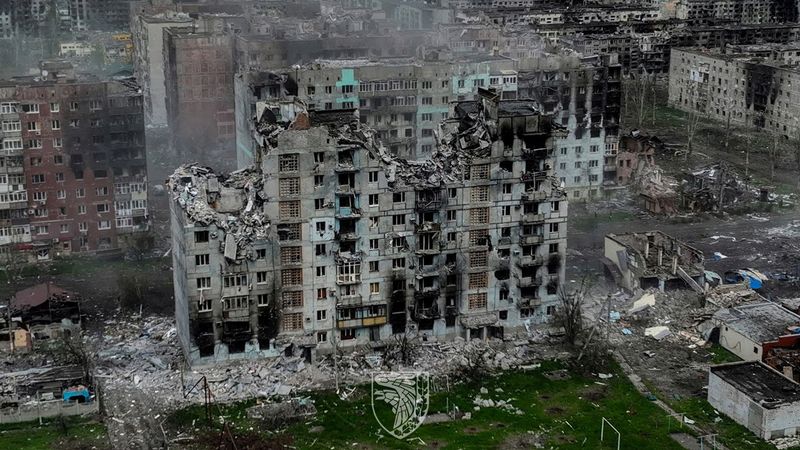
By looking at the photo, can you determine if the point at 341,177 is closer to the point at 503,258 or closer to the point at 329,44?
the point at 503,258

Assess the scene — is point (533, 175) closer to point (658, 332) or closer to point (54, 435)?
point (658, 332)

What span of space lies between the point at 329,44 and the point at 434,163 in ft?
144

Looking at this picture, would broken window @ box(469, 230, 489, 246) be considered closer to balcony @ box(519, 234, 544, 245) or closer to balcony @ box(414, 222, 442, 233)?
balcony @ box(519, 234, 544, 245)

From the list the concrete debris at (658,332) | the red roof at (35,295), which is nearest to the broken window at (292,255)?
the red roof at (35,295)

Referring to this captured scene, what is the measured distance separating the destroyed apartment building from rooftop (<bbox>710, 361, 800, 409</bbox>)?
13572 mm

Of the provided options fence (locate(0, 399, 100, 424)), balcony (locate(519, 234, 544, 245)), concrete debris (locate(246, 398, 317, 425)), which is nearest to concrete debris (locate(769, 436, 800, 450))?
balcony (locate(519, 234, 544, 245))

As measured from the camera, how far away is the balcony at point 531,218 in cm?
7481

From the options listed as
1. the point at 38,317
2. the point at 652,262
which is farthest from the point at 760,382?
the point at 38,317

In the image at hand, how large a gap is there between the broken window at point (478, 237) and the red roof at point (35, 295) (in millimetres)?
28942

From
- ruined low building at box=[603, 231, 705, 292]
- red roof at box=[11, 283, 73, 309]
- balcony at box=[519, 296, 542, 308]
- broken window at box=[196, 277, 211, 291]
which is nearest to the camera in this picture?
broken window at box=[196, 277, 211, 291]

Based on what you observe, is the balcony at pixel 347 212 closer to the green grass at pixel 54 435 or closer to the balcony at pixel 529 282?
the balcony at pixel 529 282

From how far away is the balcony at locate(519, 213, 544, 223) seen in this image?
74812 mm

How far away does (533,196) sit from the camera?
74.7 meters

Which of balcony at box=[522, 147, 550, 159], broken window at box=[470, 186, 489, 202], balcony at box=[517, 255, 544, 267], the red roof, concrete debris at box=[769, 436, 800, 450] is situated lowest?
concrete debris at box=[769, 436, 800, 450]
